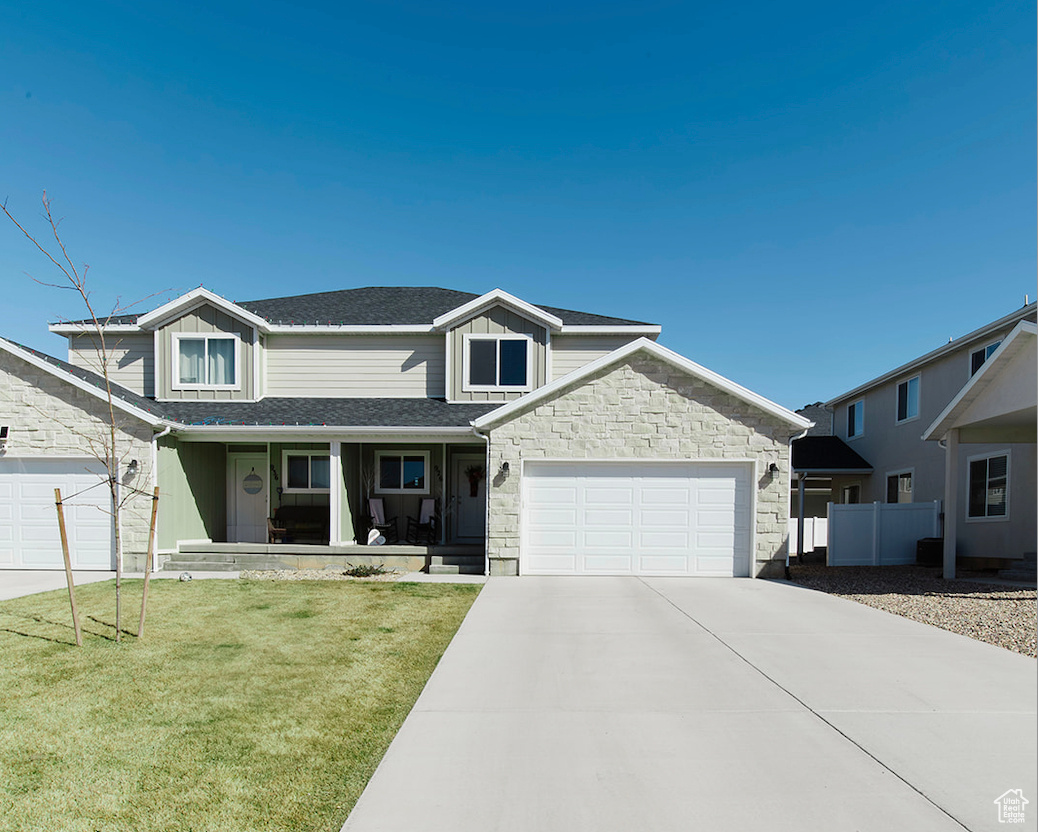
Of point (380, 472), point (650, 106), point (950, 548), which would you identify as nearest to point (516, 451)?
point (380, 472)

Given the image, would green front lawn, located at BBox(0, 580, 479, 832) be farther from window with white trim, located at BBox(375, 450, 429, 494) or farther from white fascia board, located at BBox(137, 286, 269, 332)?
white fascia board, located at BBox(137, 286, 269, 332)

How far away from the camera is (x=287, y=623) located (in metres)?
7.51

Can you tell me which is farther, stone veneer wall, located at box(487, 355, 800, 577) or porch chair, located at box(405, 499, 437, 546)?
porch chair, located at box(405, 499, 437, 546)

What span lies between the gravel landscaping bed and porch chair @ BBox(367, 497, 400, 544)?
29.3ft

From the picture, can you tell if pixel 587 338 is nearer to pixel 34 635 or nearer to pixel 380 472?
pixel 380 472

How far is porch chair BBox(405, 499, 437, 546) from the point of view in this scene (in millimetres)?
13742

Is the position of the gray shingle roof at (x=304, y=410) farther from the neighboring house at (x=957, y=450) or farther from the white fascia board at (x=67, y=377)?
the neighboring house at (x=957, y=450)

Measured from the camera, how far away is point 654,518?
11516mm

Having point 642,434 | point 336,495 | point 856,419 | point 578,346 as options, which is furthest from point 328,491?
point 856,419

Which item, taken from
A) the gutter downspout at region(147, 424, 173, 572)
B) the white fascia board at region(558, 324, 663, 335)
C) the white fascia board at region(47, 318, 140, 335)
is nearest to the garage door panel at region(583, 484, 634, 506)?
the white fascia board at region(558, 324, 663, 335)

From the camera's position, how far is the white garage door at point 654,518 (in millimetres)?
11500

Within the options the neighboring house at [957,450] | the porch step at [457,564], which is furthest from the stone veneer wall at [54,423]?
the neighboring house at [957,450]

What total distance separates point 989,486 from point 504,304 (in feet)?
41.3

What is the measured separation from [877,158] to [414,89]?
565 inches
